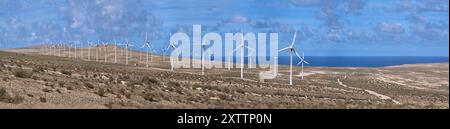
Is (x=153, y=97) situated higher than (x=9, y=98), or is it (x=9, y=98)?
(x=9, y=98)

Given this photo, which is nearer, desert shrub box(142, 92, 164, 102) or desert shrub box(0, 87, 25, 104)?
desert shrub box(0, 87, 25, 104)

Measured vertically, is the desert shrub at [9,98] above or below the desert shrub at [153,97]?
above

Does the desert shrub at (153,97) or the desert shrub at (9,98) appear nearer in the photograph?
the desert shrub at (9,98)

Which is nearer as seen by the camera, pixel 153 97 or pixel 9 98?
pixel 9 98

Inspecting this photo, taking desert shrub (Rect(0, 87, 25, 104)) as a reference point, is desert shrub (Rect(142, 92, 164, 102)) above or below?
below

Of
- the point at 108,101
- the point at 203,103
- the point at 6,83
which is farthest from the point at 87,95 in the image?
the point at 203,103
